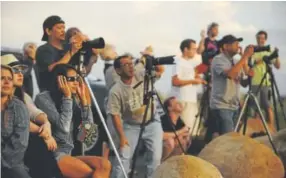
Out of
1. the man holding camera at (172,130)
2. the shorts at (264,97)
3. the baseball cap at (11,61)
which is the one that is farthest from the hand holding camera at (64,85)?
the shorts at (264,97)

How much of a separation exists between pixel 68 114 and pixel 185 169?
96cm

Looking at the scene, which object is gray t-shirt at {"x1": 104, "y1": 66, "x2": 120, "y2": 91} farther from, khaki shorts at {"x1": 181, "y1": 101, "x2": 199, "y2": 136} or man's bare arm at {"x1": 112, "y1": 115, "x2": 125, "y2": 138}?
khaki shorts at {"x1": 181, "y1": 101, "x2": 199, "y2": 136}

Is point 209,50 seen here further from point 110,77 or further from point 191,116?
point 110,77

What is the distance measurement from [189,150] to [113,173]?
0.91m

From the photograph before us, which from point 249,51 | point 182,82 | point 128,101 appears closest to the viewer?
point 128,101

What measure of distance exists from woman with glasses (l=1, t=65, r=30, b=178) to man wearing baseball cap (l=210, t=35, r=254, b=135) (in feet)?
6.59

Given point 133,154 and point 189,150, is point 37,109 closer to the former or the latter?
point 133,154

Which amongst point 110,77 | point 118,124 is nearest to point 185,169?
point 118,124

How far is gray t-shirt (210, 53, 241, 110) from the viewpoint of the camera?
225 inches

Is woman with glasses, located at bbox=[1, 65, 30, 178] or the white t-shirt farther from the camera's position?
the white t-shirt

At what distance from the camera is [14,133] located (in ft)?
14.3

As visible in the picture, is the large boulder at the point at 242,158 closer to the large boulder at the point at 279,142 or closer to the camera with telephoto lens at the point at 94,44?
the large boulder at the point at 279,142

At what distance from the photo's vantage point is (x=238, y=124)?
19.4 ft

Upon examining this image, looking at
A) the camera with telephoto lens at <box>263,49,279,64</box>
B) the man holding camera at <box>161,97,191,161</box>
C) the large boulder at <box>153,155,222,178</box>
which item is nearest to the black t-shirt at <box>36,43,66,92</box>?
the large boulder at <box>153,155,222,178</box>
